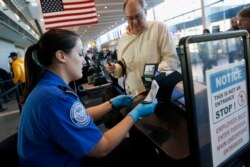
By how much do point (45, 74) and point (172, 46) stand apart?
3.95ft

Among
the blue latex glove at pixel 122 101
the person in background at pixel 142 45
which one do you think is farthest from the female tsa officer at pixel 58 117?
the person in background at pixel 142 45

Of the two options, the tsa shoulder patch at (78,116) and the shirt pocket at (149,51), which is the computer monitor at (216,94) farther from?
the shirt pocket at (149,51)

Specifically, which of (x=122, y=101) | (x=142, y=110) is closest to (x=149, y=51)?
(x=122, y=101)

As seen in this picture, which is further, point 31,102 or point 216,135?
point 31,102

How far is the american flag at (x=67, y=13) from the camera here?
3771 mm

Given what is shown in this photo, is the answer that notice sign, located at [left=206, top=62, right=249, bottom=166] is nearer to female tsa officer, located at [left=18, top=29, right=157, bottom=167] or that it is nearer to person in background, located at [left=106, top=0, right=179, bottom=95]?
female tsa officer, located at [left=18, top=29, right=157, bottom=167]

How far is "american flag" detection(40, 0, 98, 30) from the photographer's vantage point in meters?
3.77

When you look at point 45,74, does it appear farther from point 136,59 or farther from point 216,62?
point 136,59

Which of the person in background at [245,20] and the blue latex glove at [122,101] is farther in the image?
the person in background at [245,20]

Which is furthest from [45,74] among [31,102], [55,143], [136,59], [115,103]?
[136,59]

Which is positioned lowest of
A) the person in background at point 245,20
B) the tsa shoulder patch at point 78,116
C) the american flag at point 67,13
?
the tsa shoulder patch at point 78,116

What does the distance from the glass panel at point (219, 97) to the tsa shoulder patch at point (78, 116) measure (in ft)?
1.61

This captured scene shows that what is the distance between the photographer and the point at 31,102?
40.9 inches

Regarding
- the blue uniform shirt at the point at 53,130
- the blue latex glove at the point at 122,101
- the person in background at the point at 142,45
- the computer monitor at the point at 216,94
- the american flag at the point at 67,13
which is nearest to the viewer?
the computer monitor at the point at 216,94
